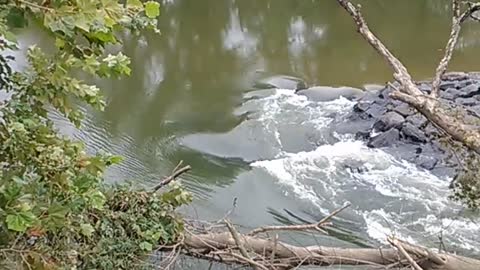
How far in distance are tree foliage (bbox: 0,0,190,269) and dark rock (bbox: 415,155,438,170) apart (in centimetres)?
528

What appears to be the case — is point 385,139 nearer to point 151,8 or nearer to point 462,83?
point 462,83

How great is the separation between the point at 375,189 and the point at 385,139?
1.06m

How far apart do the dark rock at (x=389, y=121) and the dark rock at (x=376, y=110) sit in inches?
5.8

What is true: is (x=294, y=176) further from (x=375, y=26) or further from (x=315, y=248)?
(x=375, y=26)

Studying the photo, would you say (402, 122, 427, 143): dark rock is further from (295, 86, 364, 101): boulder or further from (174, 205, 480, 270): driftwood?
(174, 205, 480, 270): driftwood

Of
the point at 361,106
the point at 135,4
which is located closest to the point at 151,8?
the point at 135,4

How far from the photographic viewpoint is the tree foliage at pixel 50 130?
170 centimetres

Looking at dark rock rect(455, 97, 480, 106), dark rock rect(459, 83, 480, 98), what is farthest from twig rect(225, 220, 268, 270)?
dark rock rect(459, 83, 480, 98)

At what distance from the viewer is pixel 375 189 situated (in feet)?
22.7

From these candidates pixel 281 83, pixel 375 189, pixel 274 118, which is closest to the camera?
pixel 375 189

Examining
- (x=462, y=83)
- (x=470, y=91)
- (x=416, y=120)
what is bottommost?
(x=416, y=120)

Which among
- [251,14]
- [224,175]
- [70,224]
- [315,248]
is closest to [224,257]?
[315,248]

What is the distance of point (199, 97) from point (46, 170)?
22.6ft

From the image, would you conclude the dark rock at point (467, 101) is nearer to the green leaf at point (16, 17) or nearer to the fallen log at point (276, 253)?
the fallen log at point (276, 253)
